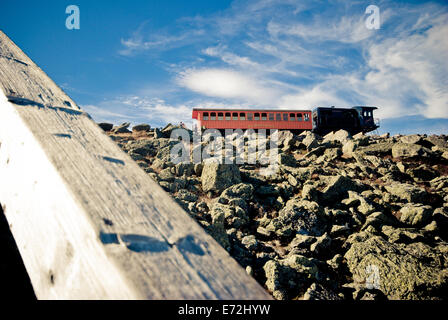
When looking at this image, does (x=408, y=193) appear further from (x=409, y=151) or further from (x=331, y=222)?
(x=409, y=151)

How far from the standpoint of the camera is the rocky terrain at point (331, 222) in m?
2.86

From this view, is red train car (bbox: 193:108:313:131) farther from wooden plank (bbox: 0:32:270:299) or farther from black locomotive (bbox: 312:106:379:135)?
wooden plank (bbox: 0:32:270:299)

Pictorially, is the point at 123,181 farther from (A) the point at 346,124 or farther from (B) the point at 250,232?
(A) the point at 346,124

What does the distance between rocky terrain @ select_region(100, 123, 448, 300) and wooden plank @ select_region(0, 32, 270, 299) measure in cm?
261

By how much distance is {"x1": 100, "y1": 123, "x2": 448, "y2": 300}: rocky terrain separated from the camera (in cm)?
286

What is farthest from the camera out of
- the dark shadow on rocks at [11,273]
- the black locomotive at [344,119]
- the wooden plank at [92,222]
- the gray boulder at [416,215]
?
the black locomotive at [344,119]

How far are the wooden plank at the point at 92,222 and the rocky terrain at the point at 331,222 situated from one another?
2.61 metres

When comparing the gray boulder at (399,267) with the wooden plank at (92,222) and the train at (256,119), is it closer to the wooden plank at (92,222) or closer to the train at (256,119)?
the wooden plank at (92,222)

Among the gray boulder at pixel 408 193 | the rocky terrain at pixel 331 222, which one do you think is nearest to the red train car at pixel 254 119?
the rocky terrain at pixel 331 222

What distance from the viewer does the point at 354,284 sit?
2.94 metres

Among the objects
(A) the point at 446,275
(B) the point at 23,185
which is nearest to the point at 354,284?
(A) the point at 446,275

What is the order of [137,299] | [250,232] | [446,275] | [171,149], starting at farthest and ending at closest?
[171,149] → [250,232] → [446,275] → [137,299]

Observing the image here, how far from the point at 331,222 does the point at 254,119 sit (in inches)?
632
